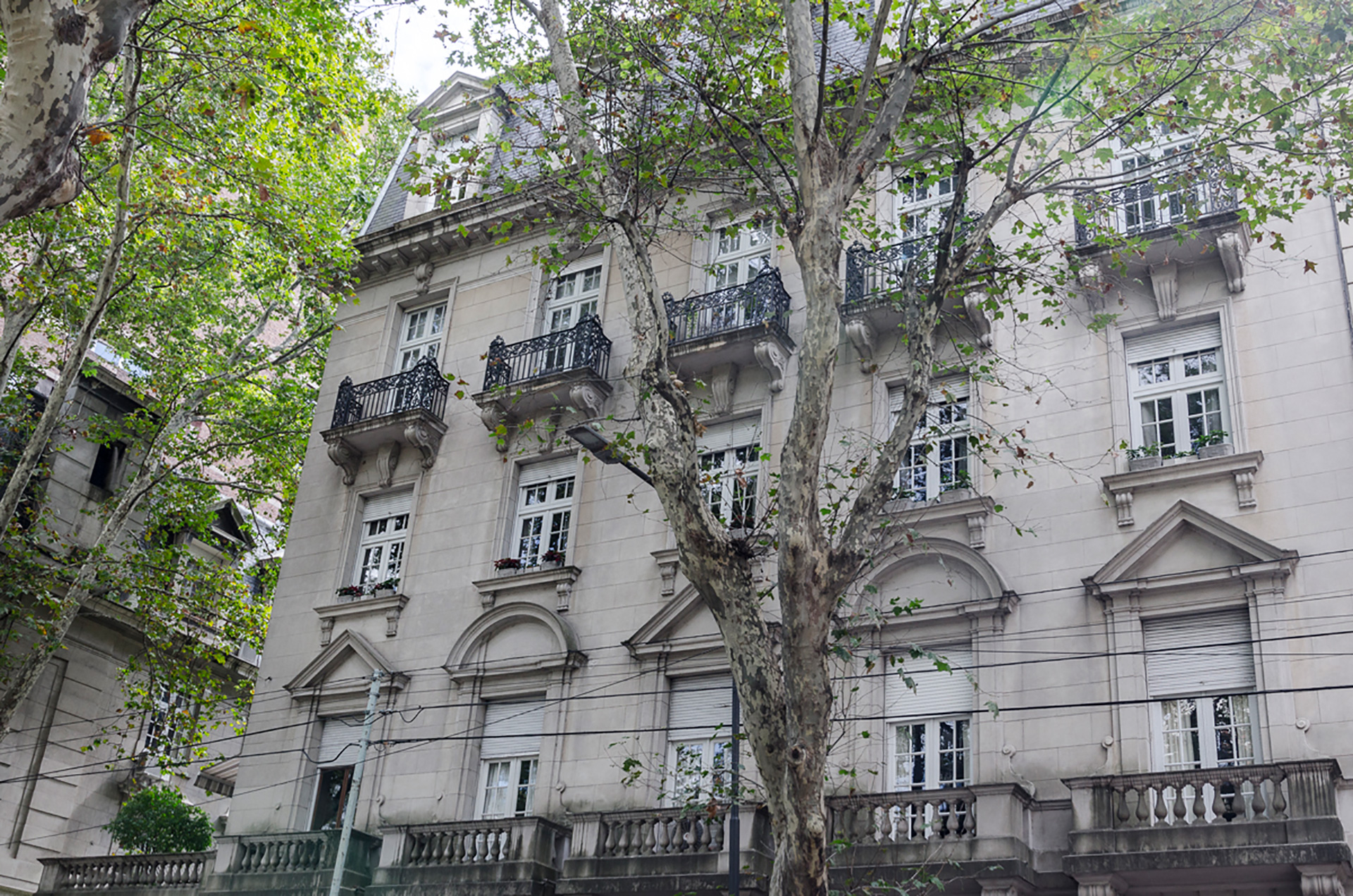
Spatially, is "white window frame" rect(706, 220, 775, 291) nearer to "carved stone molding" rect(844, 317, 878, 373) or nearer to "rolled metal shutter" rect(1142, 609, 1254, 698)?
"carved stone molding" rect(844, 317, 878, 373)

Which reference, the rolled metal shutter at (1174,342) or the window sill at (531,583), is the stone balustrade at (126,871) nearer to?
the window sill at (531,583)

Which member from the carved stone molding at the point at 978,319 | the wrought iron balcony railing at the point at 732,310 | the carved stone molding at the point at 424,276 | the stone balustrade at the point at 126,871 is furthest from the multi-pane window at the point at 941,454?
the stone balustrade at the point at 126,871

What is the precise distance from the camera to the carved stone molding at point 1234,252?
16.6 m

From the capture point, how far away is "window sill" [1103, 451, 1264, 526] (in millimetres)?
15680

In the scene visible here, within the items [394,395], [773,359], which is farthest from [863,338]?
[394,395]

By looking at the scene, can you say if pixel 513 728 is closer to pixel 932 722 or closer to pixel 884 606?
pixel 884 606

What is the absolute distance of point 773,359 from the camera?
19984 millimetres

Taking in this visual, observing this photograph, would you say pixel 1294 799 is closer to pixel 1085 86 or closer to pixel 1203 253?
pixel 1203 253

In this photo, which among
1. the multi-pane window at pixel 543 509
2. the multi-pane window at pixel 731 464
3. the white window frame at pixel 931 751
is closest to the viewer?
the white window frame at pixel 931 751

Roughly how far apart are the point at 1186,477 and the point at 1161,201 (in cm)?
375

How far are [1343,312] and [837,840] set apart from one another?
30.5 ft

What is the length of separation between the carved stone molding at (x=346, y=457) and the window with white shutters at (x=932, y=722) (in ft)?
38.9

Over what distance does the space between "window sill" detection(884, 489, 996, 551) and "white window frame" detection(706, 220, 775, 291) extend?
18.3 feet

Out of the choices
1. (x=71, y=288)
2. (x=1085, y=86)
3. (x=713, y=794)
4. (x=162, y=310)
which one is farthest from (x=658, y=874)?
(x=162, y=310)
